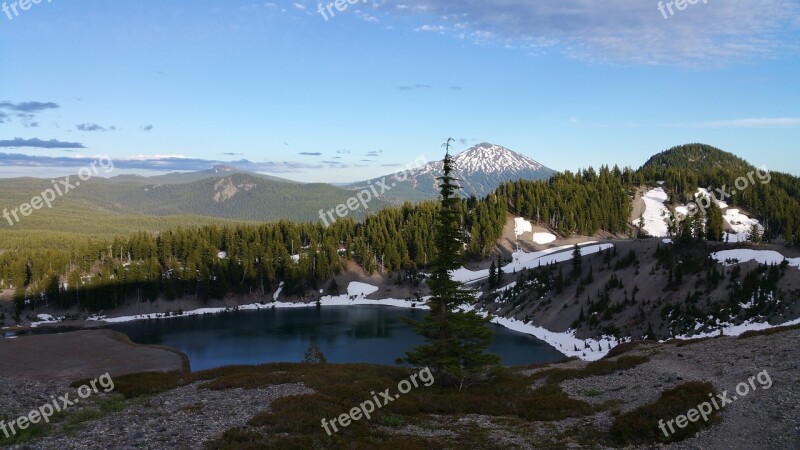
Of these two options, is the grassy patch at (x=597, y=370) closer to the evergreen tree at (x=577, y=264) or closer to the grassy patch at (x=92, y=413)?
the grassy patch at (x=92, y=413)

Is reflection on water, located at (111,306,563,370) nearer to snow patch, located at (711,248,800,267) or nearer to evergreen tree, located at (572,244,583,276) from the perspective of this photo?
evergreen tree, located at (572,244,583,276)

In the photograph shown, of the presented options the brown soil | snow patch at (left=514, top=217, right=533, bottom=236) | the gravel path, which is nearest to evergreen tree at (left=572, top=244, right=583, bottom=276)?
the gravel path

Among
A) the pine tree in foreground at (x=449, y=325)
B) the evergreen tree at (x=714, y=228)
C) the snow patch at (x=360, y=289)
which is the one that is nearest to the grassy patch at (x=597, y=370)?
the pine tree in foreground at (x=449, y=325)

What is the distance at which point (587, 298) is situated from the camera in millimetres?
81562

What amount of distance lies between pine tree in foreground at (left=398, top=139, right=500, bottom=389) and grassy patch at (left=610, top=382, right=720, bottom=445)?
12.2 m

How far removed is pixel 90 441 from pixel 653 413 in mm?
22740

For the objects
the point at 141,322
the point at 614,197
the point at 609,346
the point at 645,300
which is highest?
the point at 614,197

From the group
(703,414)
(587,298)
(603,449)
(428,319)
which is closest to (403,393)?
(428,319)

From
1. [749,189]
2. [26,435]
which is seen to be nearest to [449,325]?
[26,435]

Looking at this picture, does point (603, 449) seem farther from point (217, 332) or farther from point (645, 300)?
point (217, 332)

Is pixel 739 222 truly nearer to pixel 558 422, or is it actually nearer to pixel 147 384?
pixel 558 422

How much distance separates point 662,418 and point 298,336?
77202mm

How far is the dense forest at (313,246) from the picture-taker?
126m

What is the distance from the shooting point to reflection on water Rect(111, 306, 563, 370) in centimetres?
7181
